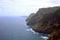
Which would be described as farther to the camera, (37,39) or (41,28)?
(41,28)

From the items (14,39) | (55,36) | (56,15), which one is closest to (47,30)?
(56,15)

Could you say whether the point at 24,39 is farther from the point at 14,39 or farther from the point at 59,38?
the point at 59,38

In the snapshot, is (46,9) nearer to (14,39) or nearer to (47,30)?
(47,30)

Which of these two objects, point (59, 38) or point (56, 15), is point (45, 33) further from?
point (59, 38)

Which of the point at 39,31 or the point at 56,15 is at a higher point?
the point at 56,15

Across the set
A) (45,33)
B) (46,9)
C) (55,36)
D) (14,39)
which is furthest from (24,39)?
(46,9)

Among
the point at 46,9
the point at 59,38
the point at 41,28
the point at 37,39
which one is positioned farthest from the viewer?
the point at 46,9

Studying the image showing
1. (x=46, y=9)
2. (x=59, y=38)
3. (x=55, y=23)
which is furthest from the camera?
(x=46, y=9)

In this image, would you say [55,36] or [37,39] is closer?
[55,36]

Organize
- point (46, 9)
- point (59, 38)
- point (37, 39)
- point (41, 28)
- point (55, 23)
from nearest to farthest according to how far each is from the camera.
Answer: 1. point (59, 38)
2. point (37, 39)
3. point (55, 23)
4. point (41, 28)
5. point (46, 9)
